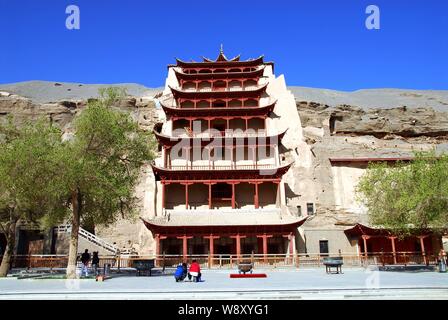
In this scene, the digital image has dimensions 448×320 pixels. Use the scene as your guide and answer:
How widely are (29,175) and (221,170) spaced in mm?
19074

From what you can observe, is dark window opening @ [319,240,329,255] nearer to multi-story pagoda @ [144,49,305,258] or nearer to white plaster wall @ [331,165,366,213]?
multi-story pagoda @ [144,49,305,258]

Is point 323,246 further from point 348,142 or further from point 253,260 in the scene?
point 348,142

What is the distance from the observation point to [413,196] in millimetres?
19328

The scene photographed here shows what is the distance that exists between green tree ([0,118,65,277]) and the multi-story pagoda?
11.5 meters

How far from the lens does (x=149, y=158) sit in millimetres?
21422

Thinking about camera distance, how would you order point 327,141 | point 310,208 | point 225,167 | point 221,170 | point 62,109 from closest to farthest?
point 221,170 → point 310,208 → point 225,167 → point 327,141 → point 62,109

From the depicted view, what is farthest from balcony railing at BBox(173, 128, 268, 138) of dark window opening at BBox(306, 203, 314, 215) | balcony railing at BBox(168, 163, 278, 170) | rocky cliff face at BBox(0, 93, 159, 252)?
dark window opening at BBox(306, 203, 314, 215)

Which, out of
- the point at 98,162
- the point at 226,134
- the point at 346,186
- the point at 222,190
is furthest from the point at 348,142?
the point at 98,162

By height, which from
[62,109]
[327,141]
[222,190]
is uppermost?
[62,109]

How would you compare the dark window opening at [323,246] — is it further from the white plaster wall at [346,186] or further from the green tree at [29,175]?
the green tree at [29,175]

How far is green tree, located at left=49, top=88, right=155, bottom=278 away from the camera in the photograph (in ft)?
58.5

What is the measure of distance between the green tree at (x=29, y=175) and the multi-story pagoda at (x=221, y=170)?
11.5m
